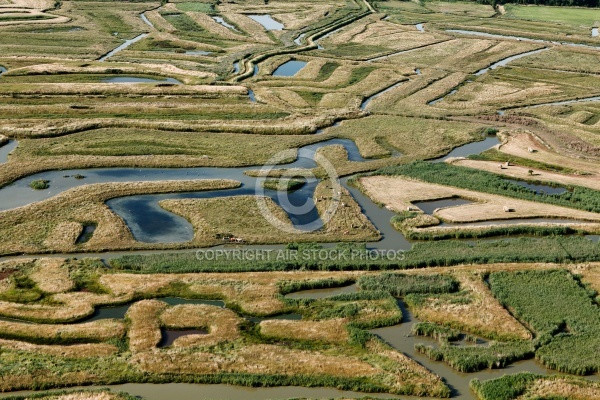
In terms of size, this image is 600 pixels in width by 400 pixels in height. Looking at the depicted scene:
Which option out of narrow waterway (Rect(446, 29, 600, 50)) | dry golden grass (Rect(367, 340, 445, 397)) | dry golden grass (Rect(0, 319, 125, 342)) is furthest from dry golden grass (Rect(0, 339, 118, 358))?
narrow waterway (Rect(446, 29, 600, 50))

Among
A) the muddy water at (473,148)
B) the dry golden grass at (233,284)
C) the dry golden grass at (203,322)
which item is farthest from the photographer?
the muddy water at (473,148)

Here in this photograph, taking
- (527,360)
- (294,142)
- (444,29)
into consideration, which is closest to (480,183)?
(294,142)

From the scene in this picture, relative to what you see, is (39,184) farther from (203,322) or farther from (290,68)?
(290,68)

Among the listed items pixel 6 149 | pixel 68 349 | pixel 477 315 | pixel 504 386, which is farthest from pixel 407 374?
pixel 6 149

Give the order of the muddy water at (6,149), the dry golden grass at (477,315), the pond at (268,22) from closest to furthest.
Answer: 1. the dry golden grass at (477,315)
2. the muddy water at (6,149)
3. the pond at (268,22)

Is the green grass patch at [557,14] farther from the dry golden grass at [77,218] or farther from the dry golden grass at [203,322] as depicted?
the dry golden grass at [203,322]

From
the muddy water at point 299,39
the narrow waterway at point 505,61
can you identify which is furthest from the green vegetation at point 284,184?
the muddy water at point 299,39
